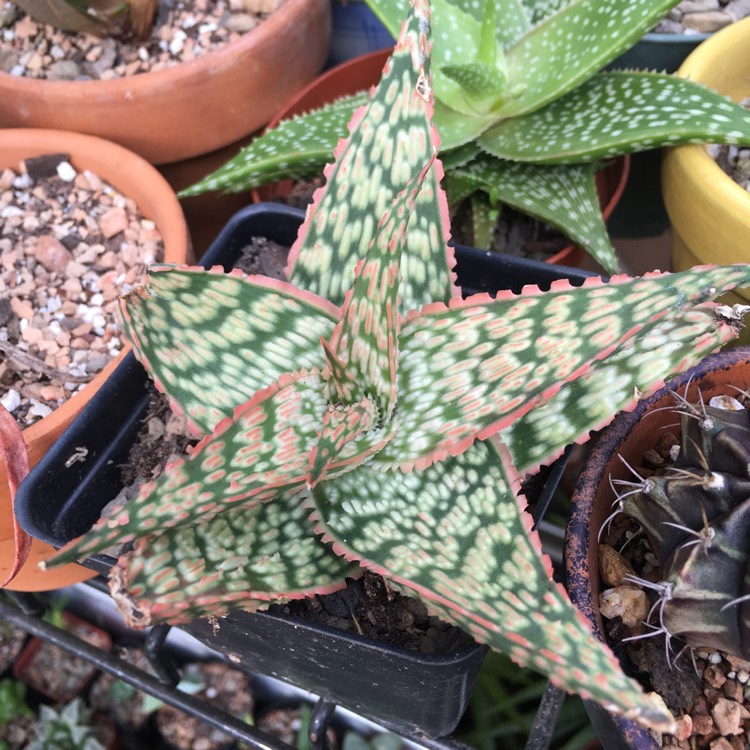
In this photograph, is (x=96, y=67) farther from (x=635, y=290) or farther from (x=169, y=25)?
(x=635, y=290)

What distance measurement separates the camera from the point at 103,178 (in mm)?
753

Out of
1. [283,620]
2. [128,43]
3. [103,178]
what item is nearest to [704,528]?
[283,620]

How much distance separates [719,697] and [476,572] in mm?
217

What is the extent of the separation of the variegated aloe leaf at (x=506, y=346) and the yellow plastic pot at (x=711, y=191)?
232 mm

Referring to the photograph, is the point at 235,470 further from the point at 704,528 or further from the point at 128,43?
the point at 128,43

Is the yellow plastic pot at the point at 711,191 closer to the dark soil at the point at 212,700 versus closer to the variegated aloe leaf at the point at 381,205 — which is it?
the variegated aloe leaf at the point at 381,205

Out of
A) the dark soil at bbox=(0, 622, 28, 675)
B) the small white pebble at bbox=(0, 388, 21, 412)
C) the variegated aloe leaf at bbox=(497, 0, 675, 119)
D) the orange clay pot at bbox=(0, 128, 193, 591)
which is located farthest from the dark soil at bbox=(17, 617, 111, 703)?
the variegated aloe leaf at bbox=(497, 0, 675, 119)

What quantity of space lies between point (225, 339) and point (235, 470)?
0.27 ft

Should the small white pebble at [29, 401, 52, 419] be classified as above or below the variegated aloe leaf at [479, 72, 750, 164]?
below

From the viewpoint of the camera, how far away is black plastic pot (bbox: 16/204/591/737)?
45cm

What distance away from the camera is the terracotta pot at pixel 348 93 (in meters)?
0.71

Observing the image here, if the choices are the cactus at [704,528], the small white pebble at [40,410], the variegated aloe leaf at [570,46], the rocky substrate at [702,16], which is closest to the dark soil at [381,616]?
the cactus at [704,528]

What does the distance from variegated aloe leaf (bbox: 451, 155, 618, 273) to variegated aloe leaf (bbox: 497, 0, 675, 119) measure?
46 mm

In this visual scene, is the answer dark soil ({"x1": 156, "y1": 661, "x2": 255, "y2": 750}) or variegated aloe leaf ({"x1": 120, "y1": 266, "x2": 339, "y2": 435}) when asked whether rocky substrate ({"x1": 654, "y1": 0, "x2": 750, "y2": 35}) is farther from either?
dark soil ({"x1": 156, "y1": 661, "x2": 255, "y2": 750})
